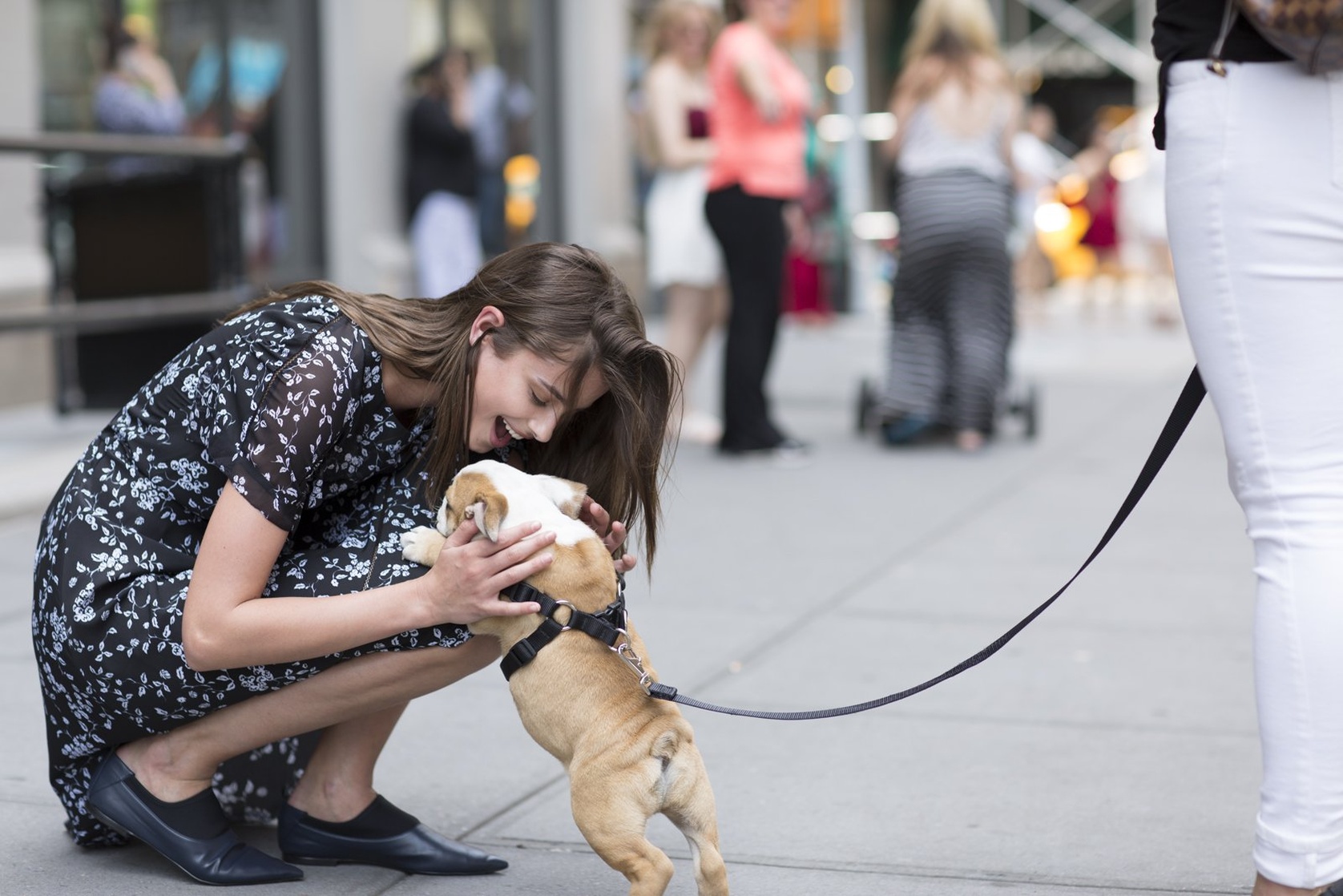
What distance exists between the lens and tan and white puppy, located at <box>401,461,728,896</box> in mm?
2371

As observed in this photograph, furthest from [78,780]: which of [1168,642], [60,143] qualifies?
[60,143]

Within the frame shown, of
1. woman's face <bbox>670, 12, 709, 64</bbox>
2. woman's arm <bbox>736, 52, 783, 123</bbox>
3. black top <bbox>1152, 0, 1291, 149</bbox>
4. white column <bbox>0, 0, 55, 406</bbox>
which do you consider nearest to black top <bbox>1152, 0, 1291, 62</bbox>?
black top <bbox>1152, 0, 1291, 149</bbox>

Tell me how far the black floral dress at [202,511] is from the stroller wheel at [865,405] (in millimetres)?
5391

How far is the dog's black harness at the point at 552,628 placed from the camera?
2447 millimetres

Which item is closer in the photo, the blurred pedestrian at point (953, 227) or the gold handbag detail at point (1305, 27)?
the gold handbag detail at point (1305, 27)

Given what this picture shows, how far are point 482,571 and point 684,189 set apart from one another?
5447 millimetres

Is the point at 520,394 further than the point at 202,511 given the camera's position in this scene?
No

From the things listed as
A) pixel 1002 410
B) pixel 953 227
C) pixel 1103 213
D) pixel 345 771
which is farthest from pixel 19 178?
pixel 1103 213

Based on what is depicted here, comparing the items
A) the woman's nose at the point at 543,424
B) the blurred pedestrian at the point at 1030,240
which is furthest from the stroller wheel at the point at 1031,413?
the blurred pedestrian at the point at 1030,240

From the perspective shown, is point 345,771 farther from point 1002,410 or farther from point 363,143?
point 363,143

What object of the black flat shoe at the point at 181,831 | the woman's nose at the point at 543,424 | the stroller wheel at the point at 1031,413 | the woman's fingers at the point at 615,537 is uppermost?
the woman's nose at the point at 543,424

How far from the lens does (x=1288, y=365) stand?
2.21 metres

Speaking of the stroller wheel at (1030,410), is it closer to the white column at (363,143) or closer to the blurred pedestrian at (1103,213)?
the white column at (363,143)

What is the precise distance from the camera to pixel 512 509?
2.46 meters
